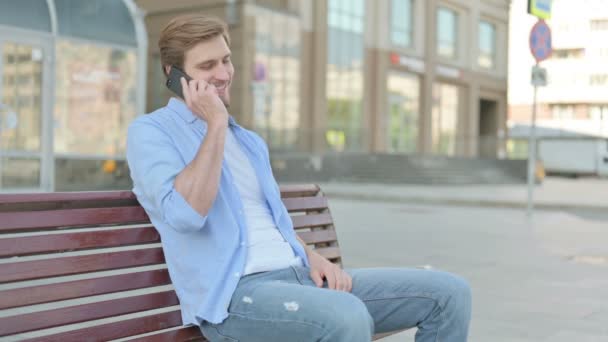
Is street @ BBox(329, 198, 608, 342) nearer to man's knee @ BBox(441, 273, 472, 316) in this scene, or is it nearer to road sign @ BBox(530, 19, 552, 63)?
man's knee @ BBox(441, 273, 472, 316)

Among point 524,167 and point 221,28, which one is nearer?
point 221,28

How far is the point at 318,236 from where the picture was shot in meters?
3.86

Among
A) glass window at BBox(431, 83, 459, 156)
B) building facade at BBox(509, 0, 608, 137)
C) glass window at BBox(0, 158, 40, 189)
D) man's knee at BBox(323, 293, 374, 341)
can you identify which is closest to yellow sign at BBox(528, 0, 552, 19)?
glass window at BBox(0, 158, 40, 189)

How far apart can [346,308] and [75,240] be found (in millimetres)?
984

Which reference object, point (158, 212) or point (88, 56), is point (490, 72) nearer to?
point (88, 56)

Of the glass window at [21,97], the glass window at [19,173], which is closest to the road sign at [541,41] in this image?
the glass window at [21,97]

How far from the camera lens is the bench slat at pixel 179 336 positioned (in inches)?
110

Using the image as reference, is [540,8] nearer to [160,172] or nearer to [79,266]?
[160,172]

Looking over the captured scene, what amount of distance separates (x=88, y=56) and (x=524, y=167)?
23775 millimetres

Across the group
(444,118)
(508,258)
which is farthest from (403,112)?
(508,258)

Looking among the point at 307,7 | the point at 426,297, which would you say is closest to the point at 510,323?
the point at 426,297

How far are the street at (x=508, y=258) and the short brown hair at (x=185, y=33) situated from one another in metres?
2.52

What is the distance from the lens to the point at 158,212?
2.79m

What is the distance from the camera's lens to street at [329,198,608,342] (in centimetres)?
521
